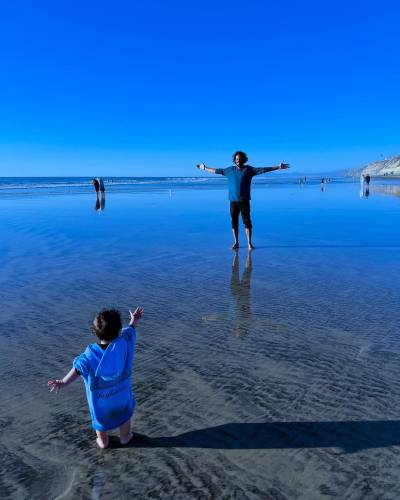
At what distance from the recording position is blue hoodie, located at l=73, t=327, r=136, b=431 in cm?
257

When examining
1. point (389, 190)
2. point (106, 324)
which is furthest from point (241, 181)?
point (389, 190)

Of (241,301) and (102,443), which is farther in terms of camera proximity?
(241,301)

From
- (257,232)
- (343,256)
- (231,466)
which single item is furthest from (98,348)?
(257,232)

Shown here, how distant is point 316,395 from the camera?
3.16 meters

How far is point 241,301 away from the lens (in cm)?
560

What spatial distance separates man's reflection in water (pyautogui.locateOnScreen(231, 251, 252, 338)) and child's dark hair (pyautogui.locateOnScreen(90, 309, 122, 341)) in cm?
205

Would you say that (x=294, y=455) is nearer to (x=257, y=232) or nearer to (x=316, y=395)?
(x=316, y=395)

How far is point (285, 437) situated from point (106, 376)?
1295 millimetres

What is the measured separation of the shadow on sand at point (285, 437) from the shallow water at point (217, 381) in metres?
0.01

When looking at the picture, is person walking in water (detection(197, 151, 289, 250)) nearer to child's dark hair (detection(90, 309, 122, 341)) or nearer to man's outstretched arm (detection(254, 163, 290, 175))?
man's outstretched arm (detection(254, 163, 290, 175))

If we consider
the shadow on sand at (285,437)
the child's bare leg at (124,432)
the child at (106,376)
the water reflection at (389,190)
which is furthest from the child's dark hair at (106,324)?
the water reflection at (389,190)

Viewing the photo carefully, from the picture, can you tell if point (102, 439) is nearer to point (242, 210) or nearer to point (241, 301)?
point (241, 301)

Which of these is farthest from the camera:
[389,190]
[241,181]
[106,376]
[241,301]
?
[389,190]

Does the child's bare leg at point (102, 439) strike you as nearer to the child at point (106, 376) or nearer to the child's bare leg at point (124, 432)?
the child at point (106, 376)
